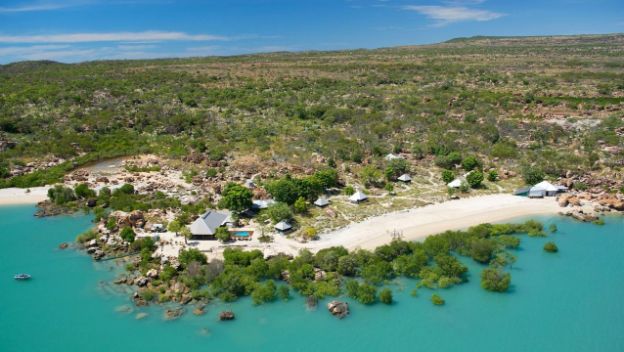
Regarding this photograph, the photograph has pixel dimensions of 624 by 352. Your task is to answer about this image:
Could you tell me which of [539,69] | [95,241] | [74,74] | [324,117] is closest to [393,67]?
[539,69]

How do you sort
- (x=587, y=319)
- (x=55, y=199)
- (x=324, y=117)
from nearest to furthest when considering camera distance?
(x=587, y=319), (x=55, y=199), (x=324, y=117)

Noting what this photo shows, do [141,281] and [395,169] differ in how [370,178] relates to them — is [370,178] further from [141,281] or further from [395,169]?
[141,281]

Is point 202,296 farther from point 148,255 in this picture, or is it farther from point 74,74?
point 74,74

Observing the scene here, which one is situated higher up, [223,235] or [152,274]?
[223,235]

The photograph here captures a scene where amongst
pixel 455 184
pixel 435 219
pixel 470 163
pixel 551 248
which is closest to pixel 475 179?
pixel 455 184

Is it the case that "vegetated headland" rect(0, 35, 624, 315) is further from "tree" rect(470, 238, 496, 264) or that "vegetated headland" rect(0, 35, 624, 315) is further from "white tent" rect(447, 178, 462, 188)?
"white tent" rect(447, 178, 462, 188)

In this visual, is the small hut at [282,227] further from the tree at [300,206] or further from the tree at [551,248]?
the tree at [551,248]
